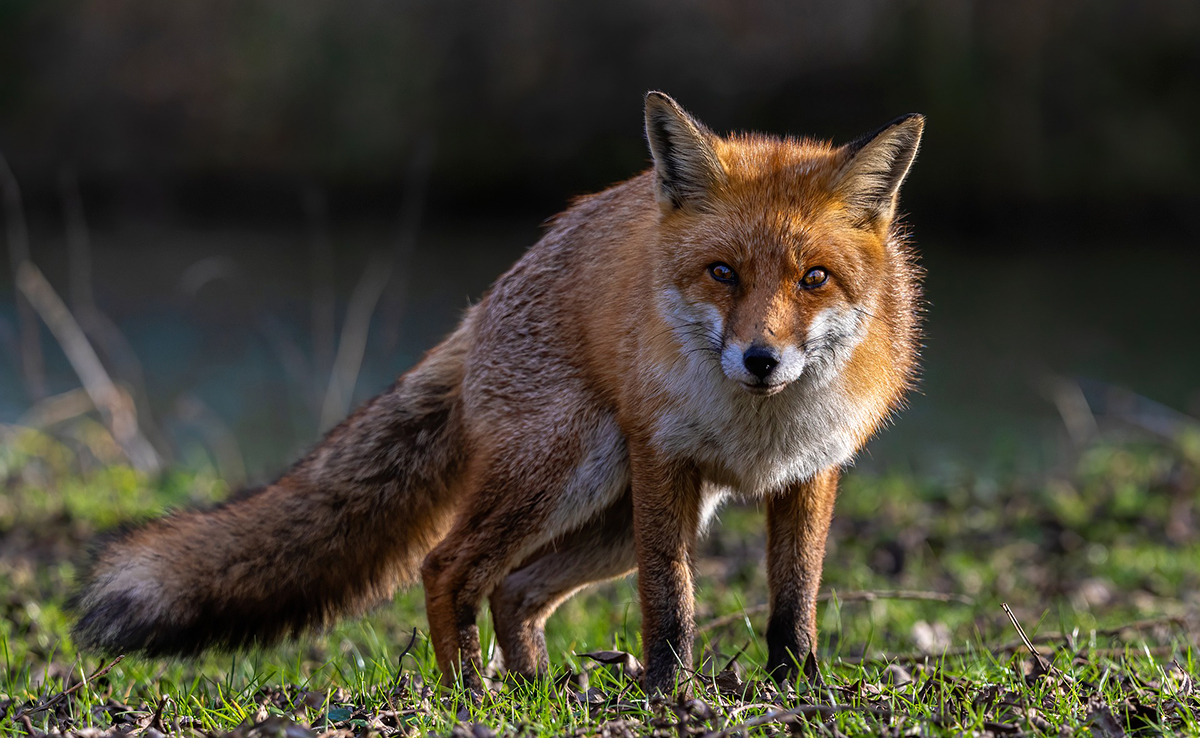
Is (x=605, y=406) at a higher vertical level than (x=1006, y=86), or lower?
higher

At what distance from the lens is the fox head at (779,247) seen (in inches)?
119

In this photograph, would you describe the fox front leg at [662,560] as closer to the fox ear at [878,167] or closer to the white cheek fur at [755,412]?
the white cheek fur at [755,412]

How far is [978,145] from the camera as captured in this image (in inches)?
697

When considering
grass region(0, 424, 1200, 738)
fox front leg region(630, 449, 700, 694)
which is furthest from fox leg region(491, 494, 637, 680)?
fox front leg region(630, 449, 700, 694)

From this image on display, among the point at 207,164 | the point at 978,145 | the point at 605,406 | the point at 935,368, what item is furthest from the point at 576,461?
the point at 207,164

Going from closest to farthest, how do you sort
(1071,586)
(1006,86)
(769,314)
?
(769,314), (1071,586), (1006,86)

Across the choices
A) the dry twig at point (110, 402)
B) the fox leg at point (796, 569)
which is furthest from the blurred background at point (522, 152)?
the fox leg at point (796, 569)

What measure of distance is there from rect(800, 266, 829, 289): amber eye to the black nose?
1.09ft

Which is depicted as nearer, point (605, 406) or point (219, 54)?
point (605, 406)

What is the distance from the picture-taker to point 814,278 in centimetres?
312

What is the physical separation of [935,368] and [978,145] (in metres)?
5.99

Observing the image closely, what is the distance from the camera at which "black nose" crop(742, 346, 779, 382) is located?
2869 millimetres

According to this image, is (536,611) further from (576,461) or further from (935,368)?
(935,368)

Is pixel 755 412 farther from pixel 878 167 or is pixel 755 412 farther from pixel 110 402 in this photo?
pixel 110 402
